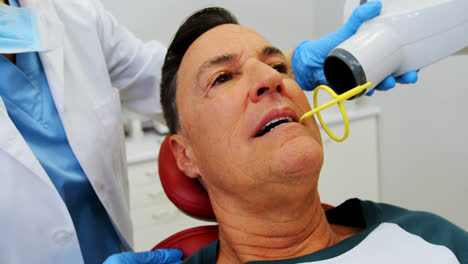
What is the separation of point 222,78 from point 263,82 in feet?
0.48

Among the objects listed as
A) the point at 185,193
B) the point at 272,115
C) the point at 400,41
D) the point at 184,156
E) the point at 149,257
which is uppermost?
the point at 400,41

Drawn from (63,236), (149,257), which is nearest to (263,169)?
(149,257)

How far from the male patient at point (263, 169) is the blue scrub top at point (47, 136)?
31 centimetres

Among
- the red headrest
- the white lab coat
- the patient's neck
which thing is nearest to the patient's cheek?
the patient's neck

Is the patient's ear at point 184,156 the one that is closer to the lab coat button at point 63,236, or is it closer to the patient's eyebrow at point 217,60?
the patient's eyebrow at point 217,60

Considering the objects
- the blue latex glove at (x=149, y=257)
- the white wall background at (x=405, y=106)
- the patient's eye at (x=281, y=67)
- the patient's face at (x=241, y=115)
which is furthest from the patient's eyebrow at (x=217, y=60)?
the white wall background at (x=405, y=106)

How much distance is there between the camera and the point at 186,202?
3.84 ft

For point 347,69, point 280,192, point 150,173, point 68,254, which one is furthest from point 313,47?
point 150,173

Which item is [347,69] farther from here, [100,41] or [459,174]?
[459,174]

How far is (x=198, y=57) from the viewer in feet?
3.43

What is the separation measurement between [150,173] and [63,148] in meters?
1.04

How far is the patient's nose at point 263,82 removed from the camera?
0.91 metres

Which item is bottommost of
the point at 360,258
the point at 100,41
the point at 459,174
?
the point at 459,174

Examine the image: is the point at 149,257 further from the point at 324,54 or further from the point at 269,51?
the point at 324,54
